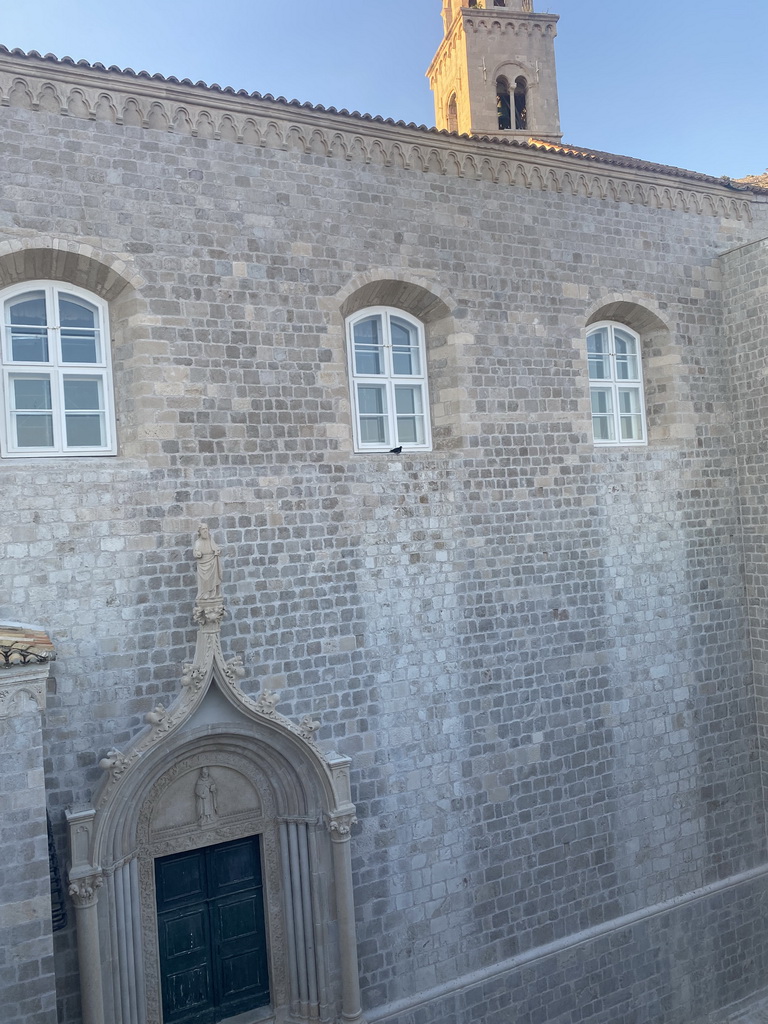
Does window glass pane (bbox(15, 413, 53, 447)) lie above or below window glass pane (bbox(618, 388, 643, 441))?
below

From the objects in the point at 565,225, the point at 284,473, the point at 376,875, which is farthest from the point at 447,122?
the point at 376,875

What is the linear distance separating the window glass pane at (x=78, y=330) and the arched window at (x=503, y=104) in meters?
12.8

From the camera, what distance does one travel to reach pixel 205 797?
8.32 metres

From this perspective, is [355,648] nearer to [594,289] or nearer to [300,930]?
[300,930]

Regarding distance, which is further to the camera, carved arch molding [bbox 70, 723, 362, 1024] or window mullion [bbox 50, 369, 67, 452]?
window mullion [bbox 50, 369, 67, 452]

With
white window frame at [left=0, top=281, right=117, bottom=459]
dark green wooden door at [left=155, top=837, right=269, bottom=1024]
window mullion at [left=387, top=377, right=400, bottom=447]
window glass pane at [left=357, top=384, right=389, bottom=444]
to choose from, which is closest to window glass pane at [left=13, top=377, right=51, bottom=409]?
white window frame at [left=0, top=281, right=117, bottom=459]

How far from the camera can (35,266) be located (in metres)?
7.93

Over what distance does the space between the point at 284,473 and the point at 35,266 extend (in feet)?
9.31

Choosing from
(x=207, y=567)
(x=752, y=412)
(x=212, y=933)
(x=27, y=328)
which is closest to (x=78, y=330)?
(x=27, y=328)

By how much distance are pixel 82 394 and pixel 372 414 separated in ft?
9.71

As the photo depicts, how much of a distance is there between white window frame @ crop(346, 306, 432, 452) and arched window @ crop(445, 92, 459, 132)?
11161mm

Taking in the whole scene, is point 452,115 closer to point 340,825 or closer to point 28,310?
point 28,310

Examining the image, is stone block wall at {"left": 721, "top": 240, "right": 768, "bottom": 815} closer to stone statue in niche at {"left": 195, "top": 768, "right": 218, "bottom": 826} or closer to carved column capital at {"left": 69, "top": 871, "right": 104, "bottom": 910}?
stone statue in niche at {"left": 195, "top": 768, "right": 218, "bottom": 826}

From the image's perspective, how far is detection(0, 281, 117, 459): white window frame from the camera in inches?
311
